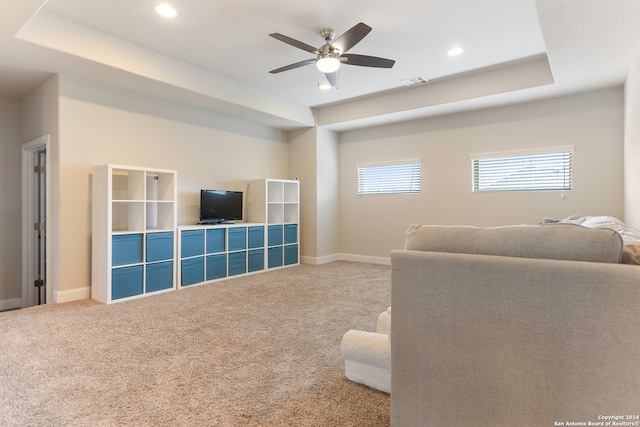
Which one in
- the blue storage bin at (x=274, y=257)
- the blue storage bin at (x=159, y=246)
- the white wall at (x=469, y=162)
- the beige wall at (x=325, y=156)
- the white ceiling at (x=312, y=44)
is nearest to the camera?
the white ceiling at (x=312, y=44)

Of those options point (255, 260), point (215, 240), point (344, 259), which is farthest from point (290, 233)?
point (215, 240)

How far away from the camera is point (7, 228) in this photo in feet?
14.6

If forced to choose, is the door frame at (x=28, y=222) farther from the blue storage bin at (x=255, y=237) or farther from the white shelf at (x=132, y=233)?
the blue storage bin at (x=255, y=237)

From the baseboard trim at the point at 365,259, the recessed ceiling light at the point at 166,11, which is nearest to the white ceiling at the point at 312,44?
the recessed ceiling light at the point at 166,11

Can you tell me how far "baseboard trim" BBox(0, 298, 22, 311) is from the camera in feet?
14.6

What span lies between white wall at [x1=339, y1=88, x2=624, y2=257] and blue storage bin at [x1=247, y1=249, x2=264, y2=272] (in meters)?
1.88

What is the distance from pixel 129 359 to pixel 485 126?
17.4ft

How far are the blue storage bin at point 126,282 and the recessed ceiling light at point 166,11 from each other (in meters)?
2.63

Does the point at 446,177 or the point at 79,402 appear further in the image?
the point at 446,177

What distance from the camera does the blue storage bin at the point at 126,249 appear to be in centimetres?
375

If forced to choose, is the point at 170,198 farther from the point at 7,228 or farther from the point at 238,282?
the point at 7,228

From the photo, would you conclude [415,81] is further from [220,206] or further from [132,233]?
[132,233]

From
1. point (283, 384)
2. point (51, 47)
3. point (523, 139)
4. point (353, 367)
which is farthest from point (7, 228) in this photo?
point (523, 139)

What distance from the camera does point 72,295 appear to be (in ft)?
12.6
